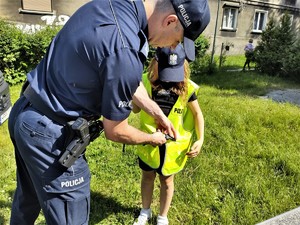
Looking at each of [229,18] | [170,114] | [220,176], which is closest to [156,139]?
[170,114]

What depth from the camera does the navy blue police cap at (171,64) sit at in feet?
7.96

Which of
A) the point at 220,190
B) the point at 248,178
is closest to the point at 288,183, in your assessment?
the point at 248,178

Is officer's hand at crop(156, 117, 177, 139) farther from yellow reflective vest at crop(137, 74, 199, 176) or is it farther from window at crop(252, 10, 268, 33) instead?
window at crop(252, 10, 268, 33)

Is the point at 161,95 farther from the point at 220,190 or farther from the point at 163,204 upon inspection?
the point at 220,190

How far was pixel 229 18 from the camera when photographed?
2225 cm

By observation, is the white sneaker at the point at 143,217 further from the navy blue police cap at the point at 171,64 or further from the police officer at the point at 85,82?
the navy blue police cap at the point at 171,64

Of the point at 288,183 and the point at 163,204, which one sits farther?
the point at 288,183

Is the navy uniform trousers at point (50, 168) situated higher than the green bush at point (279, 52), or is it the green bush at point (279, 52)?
the navy uniform trousers at point (50, 168)

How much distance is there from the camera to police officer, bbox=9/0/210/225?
1.43m

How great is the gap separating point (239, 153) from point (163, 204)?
1.60m

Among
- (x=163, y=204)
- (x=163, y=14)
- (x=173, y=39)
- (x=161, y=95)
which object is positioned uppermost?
(x=163, y=14)

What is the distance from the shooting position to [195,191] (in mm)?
3336

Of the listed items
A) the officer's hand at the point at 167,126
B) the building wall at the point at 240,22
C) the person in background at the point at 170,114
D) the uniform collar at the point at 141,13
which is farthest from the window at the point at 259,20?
the uniform collar at the point at 141,13

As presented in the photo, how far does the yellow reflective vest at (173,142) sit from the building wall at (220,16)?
12.8 metres
